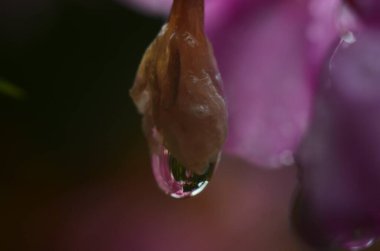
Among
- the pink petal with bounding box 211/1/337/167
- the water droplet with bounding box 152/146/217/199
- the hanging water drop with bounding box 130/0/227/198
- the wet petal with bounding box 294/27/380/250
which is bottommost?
the pink petal with bounding box 211/1/337/167

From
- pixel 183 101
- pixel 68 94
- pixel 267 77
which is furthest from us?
pixel 68 94

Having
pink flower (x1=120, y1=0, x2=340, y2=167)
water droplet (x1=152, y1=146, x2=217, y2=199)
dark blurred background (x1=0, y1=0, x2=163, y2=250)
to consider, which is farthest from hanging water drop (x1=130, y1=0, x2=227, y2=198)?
dark blurred background (x1=0, y1=0, x2=163, y2=250)

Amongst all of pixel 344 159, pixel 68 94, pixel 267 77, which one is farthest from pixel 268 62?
pixel 68 94

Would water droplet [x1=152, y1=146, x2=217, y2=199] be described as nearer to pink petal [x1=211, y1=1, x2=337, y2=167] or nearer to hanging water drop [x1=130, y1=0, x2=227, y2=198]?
hanging water drop [x1=130, y1=0, x2=227, y2=198]

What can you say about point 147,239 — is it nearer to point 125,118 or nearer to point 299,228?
point 125,118

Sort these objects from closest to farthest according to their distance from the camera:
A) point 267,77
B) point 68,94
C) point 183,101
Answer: point 183,101, point 267,77, point 68,94

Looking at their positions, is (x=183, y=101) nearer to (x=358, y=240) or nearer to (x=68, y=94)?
(x=358, y=240)

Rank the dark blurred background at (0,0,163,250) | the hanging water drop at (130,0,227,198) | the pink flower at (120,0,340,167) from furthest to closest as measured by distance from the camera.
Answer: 1. the dark blurred background at (0,0,163,250)
2. the pink flower at (120,0,340,167)
3. the hanging water drop at (130,0,227,198)

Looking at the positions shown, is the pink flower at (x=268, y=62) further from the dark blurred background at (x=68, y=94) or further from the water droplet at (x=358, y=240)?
the dark blurred background at (x=68, y=94)

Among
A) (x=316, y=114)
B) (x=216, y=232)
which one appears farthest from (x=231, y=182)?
(x=316, y=114)
